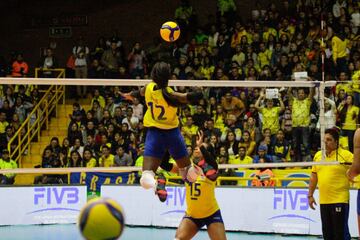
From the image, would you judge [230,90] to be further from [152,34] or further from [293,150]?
[152,34]

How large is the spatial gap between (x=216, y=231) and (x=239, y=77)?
10.9 m

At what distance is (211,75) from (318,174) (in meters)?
10.3

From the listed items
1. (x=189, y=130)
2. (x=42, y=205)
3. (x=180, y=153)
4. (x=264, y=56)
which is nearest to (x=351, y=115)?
(x=189, y=130)

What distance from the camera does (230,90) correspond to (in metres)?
17.8

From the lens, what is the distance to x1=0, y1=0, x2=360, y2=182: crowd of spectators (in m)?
15.9

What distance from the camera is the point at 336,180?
34.6 feet

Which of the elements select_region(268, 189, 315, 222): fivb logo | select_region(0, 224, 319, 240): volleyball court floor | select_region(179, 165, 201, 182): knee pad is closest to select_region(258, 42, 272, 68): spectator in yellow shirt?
select_region(268, 189, 315, 222): fivb logo

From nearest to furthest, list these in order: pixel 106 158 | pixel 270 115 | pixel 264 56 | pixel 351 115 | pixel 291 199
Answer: pixel 291 199 < pixel 270 115 < pixel 351 115 < pixel 106 158 < pixel 264 56

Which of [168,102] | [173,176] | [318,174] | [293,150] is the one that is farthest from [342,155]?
[173,176]

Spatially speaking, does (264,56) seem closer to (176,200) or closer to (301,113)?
(301,113)

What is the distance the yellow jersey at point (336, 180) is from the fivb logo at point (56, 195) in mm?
7873

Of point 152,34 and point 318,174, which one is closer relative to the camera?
point 318,174

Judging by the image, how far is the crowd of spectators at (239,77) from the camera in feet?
52.1

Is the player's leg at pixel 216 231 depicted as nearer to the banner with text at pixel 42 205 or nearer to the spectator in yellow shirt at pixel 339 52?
the banner with text at pixel 42 205
